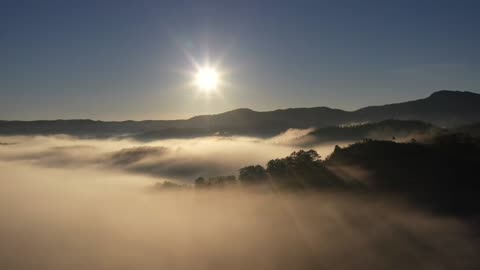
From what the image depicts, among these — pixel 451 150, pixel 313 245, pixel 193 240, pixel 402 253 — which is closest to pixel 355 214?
pixel 313 245

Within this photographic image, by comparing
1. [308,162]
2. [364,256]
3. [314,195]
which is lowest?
[364,256]

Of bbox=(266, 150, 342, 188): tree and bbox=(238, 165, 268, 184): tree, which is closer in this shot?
bbox=(266, 150, 342, 188): tree

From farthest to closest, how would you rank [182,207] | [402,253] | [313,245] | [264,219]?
[182,207]
[264,219]
[313,245]
[402,253]

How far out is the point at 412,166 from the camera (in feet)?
389

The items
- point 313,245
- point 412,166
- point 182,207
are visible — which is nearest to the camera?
point 313,245

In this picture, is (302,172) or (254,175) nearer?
(302,172)

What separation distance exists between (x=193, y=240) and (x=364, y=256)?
7447cm

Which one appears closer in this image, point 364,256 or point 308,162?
point 364,256

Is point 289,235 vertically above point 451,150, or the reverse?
point 451,150

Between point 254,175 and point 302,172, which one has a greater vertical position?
point 302,172

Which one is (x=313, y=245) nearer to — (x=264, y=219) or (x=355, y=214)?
(x=355, y=214)

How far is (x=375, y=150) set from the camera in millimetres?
132625

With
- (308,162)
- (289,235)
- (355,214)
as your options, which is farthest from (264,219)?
(355,214)

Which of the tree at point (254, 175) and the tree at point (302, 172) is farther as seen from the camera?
the tree at point (254, 175)
